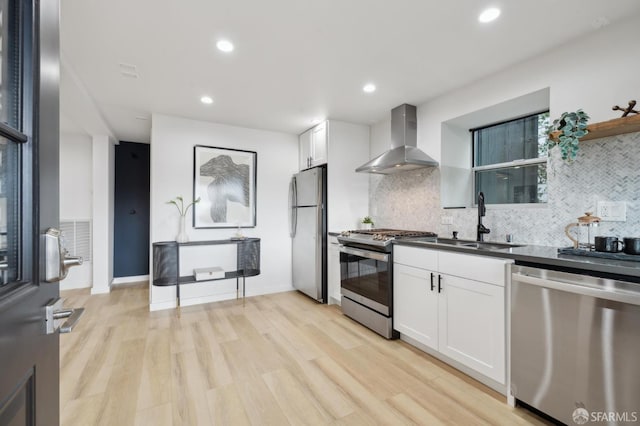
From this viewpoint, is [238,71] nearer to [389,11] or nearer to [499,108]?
[389,11]

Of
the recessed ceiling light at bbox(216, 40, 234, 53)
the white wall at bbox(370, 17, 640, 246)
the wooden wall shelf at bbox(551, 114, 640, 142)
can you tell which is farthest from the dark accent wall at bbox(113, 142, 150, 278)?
the wooden wall shelf at bbox(551, 114, 640, 142)

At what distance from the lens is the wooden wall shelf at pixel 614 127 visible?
66.1 inches

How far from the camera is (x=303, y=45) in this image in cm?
223

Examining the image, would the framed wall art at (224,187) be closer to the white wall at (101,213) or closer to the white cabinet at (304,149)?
the white cabinet at (304,149)

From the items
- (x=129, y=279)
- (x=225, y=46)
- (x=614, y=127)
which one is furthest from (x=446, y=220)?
(x=129, y=279)

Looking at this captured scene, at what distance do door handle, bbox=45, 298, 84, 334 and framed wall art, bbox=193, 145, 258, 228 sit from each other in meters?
3.29

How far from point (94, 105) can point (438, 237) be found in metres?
4.05

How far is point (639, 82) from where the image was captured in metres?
1.83

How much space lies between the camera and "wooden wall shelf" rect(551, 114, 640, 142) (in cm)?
168

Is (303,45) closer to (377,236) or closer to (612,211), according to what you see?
(377,236)

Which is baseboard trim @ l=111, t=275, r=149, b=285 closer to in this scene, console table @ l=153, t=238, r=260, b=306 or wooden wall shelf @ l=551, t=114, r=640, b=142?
console table @ l=153, t=238, r=260, b=306

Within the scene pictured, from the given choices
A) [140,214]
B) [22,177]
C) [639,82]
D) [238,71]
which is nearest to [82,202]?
[140,214]

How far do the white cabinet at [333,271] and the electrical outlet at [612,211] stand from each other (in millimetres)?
2419

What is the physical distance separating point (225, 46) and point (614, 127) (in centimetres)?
263
